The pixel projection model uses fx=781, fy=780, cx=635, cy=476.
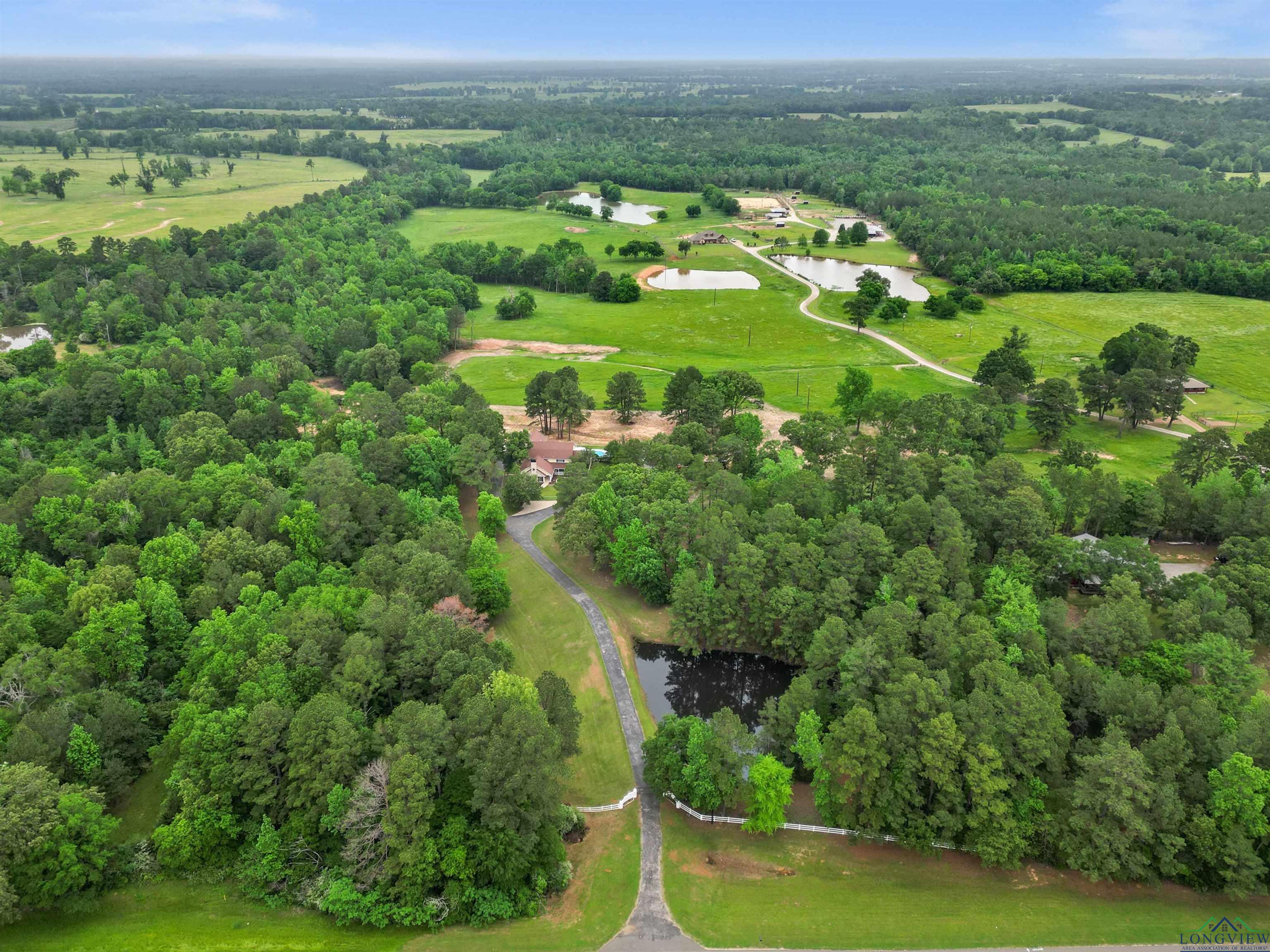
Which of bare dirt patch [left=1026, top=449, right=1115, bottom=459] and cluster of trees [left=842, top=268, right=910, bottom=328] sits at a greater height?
cluster of trees [left=842, top=268, right=910, bottom=328]

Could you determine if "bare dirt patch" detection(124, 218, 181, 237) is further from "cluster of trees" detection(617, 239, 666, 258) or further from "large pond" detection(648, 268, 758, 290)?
"large pond" detection(648, 268, 758, 290)

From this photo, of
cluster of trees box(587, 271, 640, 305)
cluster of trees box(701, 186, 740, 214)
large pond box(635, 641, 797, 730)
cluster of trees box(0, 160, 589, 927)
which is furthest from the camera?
cluster of trees box(701, 186, 740, 214)

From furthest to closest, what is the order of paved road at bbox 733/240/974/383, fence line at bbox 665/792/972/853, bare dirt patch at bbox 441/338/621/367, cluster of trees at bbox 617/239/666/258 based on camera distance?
cluster of trees at bbox 617/239/666/258, bare dirt patch at bbox 441/338/621/367, paved road at bbox 733/240/974/383, fence line at bbox 665/792/972/853

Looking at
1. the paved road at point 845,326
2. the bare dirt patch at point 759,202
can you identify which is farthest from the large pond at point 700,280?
the bare dirt patch at point 759,202

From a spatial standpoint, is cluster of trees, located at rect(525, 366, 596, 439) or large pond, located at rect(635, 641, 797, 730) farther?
cluster of trees, located at rect(525, 366, 596, 439)

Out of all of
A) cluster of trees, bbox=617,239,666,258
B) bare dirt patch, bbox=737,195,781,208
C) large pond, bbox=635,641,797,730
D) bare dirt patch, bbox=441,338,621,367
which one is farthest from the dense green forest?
bare dirt patch, bbox=737,195,781,208

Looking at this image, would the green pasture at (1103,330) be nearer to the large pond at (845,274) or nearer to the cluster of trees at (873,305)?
the cluster of trees at (873,305)

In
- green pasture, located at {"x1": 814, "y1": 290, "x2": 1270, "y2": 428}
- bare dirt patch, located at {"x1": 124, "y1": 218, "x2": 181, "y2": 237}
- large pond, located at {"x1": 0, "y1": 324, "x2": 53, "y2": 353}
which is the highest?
bare dirt patch, located at {"x1": 124, "y1": 218, "x2": 181, "y2": 237}
